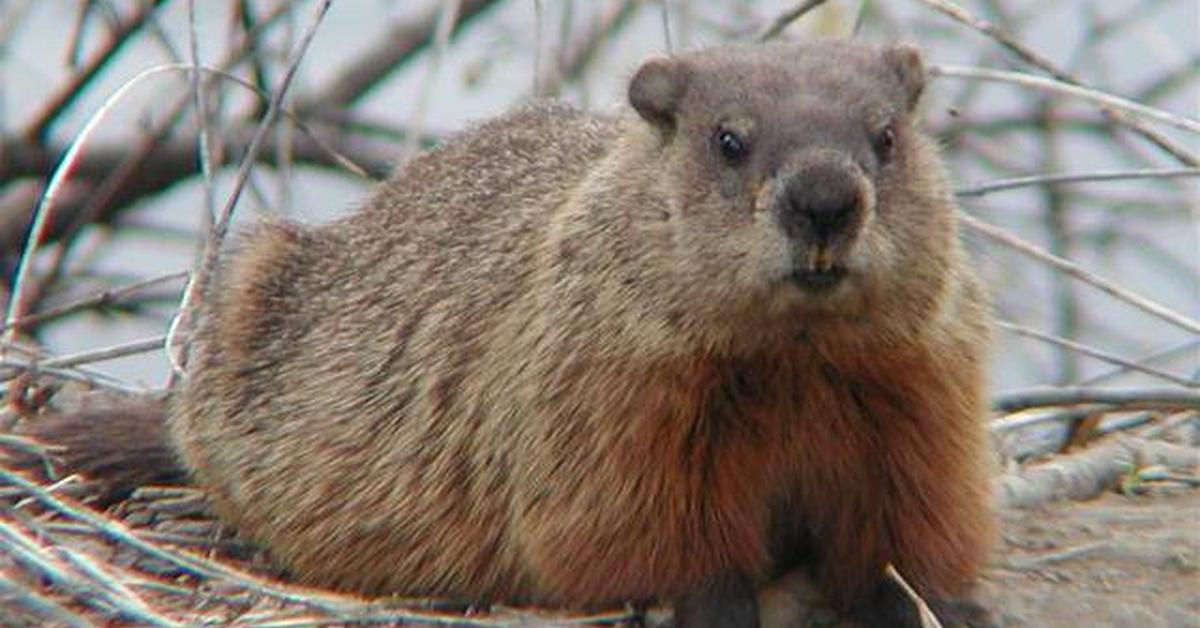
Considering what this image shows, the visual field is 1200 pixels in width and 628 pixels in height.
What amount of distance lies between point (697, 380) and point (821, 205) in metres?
0.50

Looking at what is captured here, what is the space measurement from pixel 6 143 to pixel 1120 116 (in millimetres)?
3725

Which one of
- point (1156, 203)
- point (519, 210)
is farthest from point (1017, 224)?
point (519, 210)

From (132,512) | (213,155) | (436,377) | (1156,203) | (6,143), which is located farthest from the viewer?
(1156,203)

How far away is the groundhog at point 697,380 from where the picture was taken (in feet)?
14.7

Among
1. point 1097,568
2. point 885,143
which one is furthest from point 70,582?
point 1097,568

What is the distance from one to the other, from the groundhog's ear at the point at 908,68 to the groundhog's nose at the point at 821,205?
0.63 metres

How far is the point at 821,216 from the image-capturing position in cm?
424

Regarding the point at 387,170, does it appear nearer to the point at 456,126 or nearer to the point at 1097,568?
the point at 456,126

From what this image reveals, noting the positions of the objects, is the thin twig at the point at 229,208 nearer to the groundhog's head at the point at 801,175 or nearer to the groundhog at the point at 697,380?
the groundhog at the point at 697,380

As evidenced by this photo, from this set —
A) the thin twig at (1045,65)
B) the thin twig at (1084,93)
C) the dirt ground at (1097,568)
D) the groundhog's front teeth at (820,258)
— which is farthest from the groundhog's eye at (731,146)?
the thin twig at (1045,65)

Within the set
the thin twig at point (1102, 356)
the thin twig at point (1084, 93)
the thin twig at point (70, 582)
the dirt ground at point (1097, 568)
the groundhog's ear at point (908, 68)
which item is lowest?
the thin twig at point (70, 582)

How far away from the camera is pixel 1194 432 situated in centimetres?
624

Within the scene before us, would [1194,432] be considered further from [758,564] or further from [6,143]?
[6,143]

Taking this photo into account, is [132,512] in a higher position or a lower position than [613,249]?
lower
